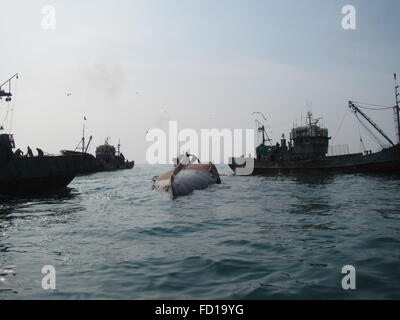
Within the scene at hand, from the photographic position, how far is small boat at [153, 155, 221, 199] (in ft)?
85.7

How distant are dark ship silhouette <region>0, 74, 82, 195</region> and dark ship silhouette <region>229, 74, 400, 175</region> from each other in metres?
35.1

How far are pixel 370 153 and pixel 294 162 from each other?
11.6m

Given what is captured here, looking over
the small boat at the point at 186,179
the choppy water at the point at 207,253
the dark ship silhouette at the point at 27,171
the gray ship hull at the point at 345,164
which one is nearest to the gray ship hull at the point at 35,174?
the dark ship silhouette at the point at 27,171

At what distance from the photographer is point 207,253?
934cm

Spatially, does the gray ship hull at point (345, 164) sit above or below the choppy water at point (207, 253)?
above

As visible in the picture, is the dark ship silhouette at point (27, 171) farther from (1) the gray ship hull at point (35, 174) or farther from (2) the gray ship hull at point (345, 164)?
(2) the gray ship hull at point (345, 164)

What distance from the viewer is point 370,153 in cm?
4544

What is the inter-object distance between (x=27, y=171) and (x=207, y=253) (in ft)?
92.3

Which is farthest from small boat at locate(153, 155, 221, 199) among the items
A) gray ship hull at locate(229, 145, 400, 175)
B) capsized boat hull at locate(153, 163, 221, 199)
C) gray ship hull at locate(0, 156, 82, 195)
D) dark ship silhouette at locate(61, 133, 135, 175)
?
dark ship silhouette at locate(61, 133, 135, 175)

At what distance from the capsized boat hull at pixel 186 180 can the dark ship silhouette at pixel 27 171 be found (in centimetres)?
1100

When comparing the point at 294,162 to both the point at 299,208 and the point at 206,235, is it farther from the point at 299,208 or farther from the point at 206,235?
the point at 206,235

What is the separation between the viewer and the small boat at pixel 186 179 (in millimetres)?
26123

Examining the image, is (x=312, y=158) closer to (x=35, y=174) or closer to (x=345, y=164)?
(x=345, y=164)
